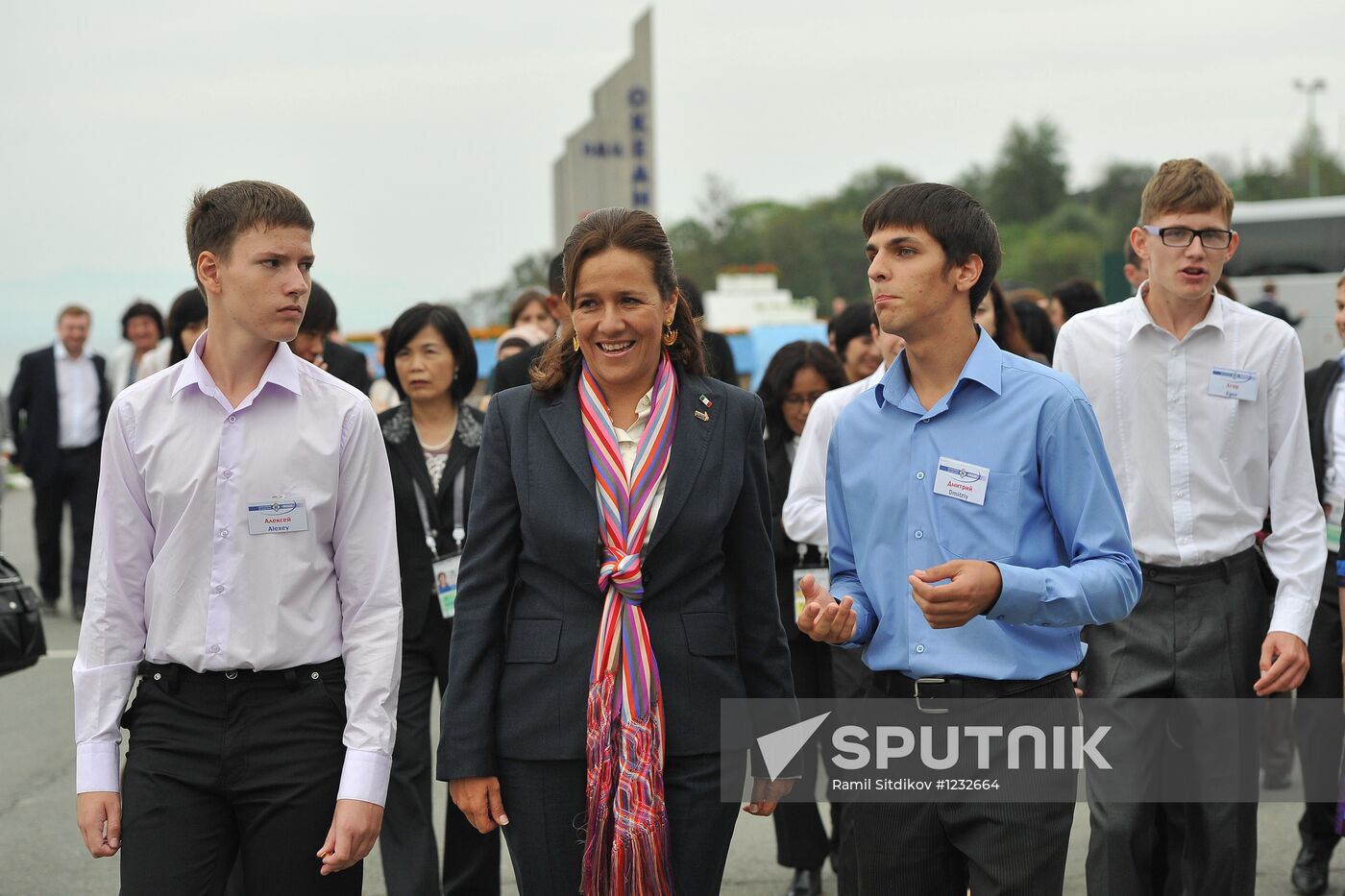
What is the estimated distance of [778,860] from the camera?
585cm

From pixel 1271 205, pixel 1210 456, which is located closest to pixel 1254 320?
pixel 1210 456

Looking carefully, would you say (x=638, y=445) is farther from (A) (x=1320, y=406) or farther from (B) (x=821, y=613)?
(A) (x=1320, y=406)

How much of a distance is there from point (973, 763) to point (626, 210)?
1478 mm

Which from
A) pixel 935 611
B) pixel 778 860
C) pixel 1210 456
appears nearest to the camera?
pixel 935 611

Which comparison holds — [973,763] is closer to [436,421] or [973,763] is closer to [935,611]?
[935,611]

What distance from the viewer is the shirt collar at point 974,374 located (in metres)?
3.29

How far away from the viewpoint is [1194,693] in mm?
4492

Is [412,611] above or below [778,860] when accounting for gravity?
above

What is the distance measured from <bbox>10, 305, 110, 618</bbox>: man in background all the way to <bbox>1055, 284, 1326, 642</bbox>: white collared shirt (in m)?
9.70

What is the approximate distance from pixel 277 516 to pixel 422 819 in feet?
7.21

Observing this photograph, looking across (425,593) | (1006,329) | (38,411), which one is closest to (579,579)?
(425,593)

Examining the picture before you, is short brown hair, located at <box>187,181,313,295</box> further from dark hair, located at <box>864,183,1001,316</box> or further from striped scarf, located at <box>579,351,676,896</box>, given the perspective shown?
dark hair, located at <box>864,183,1001,316</box>

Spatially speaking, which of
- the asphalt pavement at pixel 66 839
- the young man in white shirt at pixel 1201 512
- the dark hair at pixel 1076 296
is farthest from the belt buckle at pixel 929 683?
the dark hair at pixel 1076 296

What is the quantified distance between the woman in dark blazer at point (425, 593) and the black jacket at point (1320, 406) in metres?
3.45
